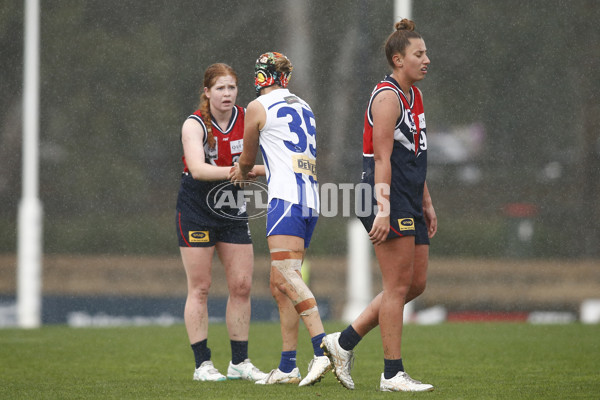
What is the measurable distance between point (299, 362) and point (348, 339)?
5.54 ft

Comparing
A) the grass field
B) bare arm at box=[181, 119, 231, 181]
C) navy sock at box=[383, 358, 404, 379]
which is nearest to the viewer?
navy sock at box=[383, 358, 404, 379]

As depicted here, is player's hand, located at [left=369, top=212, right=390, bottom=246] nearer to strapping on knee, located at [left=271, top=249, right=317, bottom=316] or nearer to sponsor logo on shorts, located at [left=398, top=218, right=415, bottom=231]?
sponsor logo on shorts, located at [left=398, top=218, right=415, bottom=231]

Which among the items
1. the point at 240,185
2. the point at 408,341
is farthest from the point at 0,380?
the point at 408,341

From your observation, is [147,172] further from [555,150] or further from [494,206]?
[555,150]

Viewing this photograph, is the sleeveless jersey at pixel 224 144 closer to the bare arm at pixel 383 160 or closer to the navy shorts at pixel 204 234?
the navy shorts at pixel 204 234

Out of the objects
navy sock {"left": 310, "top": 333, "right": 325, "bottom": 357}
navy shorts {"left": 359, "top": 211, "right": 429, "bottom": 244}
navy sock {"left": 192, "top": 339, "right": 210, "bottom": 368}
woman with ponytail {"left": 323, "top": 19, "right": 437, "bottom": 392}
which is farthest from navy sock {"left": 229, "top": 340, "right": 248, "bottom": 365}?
navy shorts {"left": 359, "top": 211, "right": 429, "bottom": 244}

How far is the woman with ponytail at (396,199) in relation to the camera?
486 centimetres

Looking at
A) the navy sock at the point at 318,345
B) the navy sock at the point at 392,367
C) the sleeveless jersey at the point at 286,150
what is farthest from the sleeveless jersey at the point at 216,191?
the navy sock at the point at 392,367

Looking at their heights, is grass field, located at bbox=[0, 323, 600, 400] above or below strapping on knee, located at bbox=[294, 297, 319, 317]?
below

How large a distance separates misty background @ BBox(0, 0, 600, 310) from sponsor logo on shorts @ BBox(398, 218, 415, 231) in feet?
29.4

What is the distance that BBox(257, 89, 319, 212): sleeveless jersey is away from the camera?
17.4 feet

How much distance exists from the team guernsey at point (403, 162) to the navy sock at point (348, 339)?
2.14 ft

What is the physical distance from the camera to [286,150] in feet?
17.5

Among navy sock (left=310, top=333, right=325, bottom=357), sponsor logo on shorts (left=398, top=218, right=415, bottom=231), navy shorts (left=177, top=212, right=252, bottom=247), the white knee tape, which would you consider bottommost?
navy sock (left=310, top=333, right=325, bottom=357)
